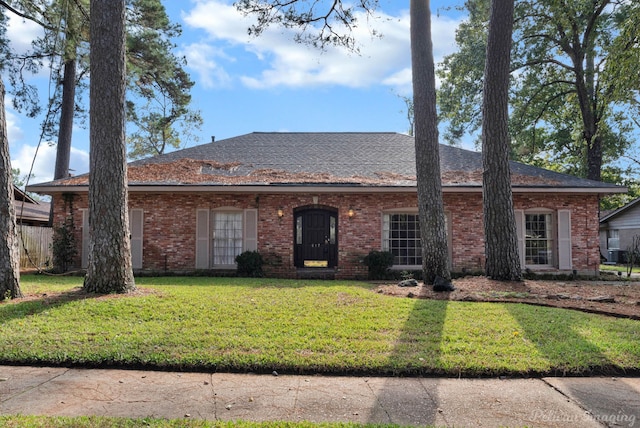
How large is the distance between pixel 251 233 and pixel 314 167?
3.10m

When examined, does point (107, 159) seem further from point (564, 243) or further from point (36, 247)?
point (564, 243)

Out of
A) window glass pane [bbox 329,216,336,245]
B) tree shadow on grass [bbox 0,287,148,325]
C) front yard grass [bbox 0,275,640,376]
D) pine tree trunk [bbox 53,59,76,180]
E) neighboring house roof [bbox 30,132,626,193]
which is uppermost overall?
pine tree trunk [bbox 53,59,76,180]

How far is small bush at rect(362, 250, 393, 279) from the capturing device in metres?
11.5

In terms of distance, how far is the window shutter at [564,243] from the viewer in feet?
39.8

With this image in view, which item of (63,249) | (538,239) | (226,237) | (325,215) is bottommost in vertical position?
(63,249)

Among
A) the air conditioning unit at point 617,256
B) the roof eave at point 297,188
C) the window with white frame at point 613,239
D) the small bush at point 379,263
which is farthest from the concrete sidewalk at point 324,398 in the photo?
the window with white frame at point 613,239

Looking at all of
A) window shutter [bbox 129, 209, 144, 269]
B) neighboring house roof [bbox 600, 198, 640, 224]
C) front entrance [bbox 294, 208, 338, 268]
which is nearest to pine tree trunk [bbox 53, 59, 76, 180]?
window shutter [bbox 129, 209, 144, 269]

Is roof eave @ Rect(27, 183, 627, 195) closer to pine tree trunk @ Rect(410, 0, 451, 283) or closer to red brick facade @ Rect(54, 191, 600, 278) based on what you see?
red brick facade @ Rect(54, 191, 600, 278)

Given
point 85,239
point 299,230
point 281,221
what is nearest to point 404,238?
point 299,230

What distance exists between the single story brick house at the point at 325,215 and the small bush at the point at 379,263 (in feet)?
1.19

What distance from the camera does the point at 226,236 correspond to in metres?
12.4

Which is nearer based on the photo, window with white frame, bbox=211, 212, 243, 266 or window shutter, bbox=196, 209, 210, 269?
window shutter, bbox=196, 209, 210, 269

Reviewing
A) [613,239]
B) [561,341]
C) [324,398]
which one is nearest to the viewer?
[324,398]

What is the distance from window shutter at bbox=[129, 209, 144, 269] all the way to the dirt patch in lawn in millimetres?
7606
